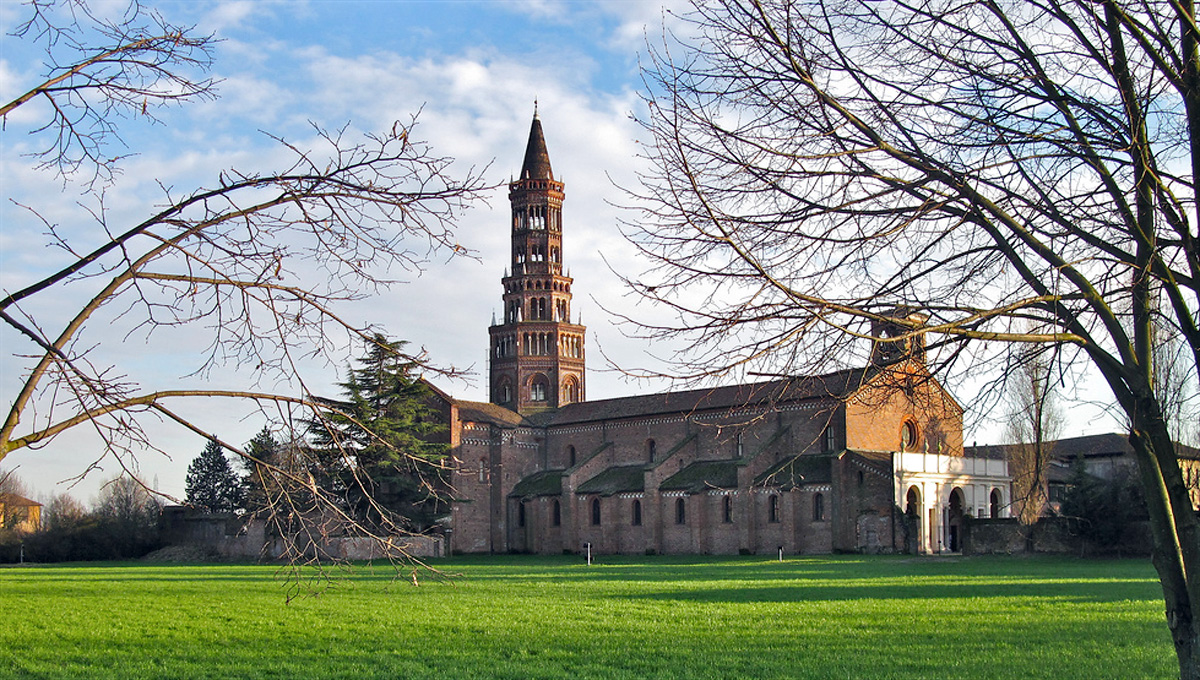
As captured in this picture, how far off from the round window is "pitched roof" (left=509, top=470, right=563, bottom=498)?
2053 centimetres

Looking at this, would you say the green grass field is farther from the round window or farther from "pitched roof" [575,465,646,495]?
"pitched roof" [575,465,646,495]

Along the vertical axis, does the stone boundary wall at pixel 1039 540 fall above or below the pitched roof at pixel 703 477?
below

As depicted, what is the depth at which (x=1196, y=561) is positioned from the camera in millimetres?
7145

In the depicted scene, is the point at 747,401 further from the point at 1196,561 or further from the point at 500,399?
the point at 500,399

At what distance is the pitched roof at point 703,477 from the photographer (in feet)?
176

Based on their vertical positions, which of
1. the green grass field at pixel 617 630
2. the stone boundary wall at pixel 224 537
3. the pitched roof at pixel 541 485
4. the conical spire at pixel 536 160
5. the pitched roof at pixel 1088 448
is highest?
the conical spire at pixel 536 160

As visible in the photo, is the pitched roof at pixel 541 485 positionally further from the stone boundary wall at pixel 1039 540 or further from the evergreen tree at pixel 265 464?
the evergreen tree at pixel 265 464

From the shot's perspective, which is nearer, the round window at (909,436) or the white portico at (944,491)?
the white portico at (944,491)

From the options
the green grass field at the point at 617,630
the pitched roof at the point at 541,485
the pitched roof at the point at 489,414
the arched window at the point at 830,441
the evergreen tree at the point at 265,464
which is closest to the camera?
the evergreen tree at the point at 265,464

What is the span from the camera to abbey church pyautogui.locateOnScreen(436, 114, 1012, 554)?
48.9 m

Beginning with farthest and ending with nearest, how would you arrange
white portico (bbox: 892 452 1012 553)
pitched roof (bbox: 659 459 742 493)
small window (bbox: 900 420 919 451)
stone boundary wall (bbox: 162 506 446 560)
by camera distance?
stone boundary wall (bbox: 162 506 446 560) → small window (bbox: 900 420 919 451) → pitched roof (bbox: 659 459 742 493) → white portico (bbox: 892 452 1012 553)

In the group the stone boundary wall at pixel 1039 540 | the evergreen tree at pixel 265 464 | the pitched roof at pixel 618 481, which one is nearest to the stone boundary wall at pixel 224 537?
the pitched roof at pixel 618 481

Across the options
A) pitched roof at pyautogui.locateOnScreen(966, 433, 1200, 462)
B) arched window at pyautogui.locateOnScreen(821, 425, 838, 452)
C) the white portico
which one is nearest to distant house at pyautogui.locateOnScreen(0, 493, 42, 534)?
arched window at pyautogui.locateOnScreen(821, 425, 838, 452)

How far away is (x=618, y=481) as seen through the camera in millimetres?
61000
